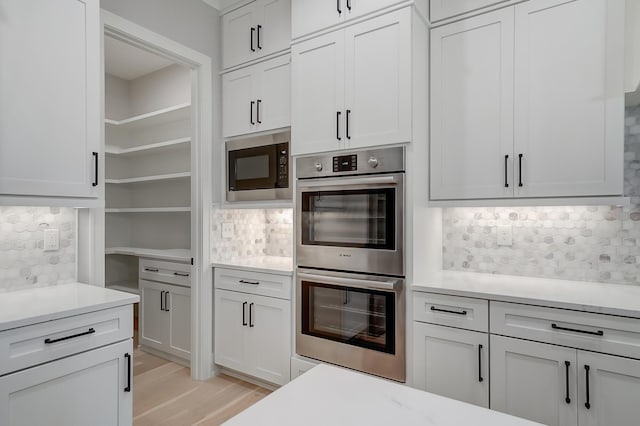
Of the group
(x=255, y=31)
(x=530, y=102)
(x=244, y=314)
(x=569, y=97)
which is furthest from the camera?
(x=255, y=31)

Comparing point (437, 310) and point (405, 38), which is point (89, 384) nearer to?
point (437, 310)

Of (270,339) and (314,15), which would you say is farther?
(270,339)

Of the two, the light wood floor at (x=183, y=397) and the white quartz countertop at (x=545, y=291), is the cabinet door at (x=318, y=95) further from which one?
the light wood floor at (x=183, y=397)

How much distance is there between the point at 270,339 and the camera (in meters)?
2.66

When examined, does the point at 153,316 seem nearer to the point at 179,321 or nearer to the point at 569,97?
the point at 179,321

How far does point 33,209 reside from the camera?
2.02m

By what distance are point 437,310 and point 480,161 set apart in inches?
35.3

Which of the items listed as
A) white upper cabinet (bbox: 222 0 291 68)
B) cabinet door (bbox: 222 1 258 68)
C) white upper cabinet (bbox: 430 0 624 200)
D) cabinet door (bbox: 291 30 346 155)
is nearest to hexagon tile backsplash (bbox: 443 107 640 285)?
white upper cabinet (bbox: 430 0 624 200)

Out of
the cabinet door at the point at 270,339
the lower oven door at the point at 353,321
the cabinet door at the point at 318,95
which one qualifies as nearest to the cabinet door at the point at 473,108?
the cabinet door at the point at 318,95

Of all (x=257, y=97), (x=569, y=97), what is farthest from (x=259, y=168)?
(x=569, y=97)

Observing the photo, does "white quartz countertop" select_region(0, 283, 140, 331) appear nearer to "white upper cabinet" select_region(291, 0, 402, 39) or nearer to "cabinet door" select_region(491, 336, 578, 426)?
"cabinet door" select_region(491, 336, 578, 426)

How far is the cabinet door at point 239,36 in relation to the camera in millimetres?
2900

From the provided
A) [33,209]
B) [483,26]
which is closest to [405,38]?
[483,26]

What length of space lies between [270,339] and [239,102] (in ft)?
6.03
